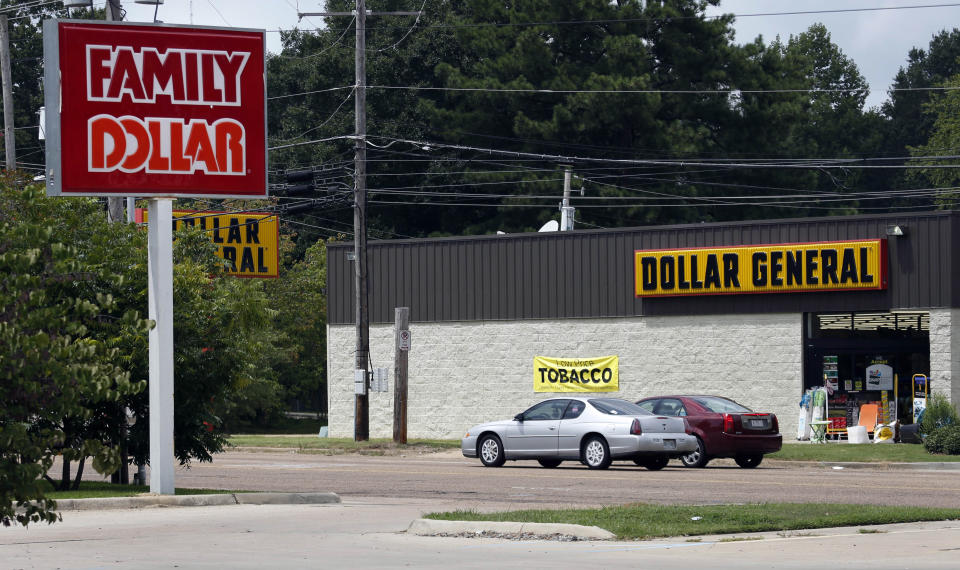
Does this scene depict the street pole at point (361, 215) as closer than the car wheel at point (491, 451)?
No

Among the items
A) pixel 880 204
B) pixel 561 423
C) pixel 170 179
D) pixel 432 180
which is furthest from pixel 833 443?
pixel 880 204

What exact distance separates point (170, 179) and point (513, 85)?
46.7 meters

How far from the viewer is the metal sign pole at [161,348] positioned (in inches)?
756

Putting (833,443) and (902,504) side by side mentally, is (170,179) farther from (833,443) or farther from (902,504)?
(833,443)

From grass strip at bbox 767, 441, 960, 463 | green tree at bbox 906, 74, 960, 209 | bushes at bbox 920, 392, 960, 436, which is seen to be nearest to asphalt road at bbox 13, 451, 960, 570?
grass strip at bbox 767, 441, 960, 463

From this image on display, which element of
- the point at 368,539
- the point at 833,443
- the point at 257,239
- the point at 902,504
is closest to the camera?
the point at 368,539

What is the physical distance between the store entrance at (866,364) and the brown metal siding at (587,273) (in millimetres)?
1111

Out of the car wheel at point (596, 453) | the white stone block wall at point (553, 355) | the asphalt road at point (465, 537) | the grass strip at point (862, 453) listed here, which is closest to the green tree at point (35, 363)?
the asphalt road at point (465, 537)

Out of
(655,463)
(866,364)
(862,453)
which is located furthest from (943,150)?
(655,463)

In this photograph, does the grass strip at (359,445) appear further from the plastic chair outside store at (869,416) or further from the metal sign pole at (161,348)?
the metal sign pole at (161,348)

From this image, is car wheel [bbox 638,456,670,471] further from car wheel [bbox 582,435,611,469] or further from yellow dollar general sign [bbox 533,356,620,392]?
yellow dollar general sign [bbox 533,356,620,392]

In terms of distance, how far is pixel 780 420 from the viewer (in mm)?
35594

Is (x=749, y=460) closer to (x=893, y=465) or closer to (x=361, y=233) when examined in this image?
(x=893, y=465)

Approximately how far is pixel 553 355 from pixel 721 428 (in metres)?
12.3
